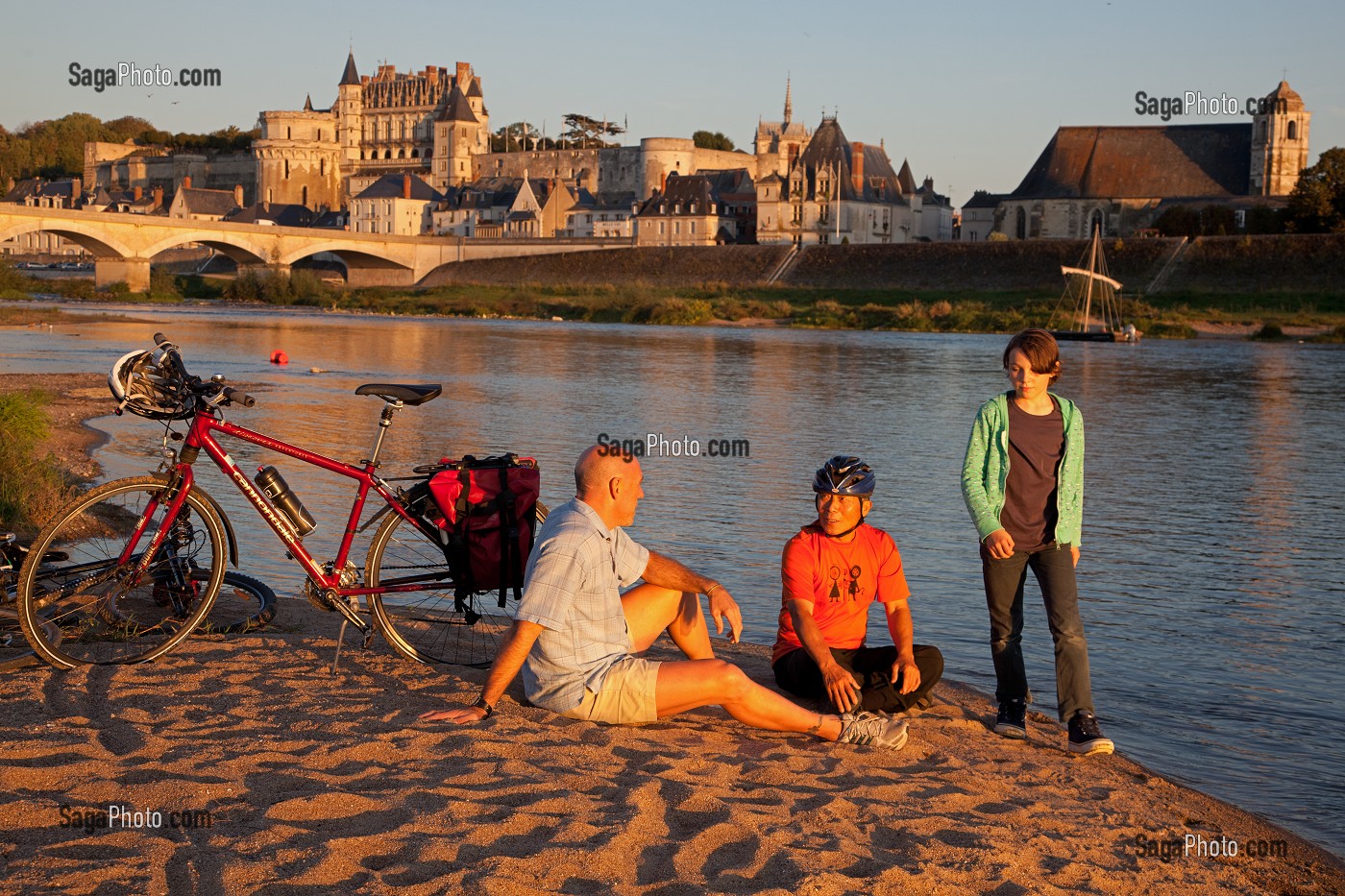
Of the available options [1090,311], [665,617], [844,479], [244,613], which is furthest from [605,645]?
[1090,311]

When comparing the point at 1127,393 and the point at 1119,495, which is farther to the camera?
the point at 1127,393

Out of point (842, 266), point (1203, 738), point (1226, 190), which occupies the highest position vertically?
point (1226, 190)

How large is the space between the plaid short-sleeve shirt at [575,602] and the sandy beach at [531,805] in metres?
0.19

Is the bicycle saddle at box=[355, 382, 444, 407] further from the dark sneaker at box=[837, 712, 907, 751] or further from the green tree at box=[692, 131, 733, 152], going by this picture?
the green tree at box=[692, 131, 733, 152]

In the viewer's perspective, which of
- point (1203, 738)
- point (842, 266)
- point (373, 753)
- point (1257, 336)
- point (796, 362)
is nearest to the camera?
point (373, 753)

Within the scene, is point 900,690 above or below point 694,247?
below

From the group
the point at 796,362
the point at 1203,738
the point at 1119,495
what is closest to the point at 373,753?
the point at 1203,738

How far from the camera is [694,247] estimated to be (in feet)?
278

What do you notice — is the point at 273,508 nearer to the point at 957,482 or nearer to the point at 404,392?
the point at 404,392

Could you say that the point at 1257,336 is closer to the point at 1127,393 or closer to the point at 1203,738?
the point at 1127,393

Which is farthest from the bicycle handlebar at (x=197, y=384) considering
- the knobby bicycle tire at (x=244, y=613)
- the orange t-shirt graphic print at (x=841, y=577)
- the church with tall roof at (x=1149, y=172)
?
the church with tall roof at (x=1149, y=172)

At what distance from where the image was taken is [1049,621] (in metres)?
5.58

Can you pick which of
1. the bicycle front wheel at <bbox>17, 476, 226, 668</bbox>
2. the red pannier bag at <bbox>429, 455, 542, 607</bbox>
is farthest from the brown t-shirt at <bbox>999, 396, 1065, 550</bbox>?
the bicycle front wheel at <bbox>17, 476, 226, 668</bbox>

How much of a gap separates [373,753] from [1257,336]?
5284 cm
